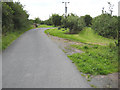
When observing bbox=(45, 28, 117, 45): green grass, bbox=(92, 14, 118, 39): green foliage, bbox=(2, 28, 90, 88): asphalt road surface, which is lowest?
bbox=(2, 28, 90, 88): asphalt road surface

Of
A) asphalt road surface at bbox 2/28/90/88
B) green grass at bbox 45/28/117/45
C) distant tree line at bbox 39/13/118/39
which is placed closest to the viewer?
asphalt road surface at bbox 2/28/90/88

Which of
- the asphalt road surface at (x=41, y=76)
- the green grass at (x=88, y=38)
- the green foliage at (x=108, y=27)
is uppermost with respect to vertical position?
the green foliage at (x=108, y=27)

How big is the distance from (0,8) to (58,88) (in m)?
12.0

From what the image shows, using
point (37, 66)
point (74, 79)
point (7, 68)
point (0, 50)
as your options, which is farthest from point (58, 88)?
point (0, 50)

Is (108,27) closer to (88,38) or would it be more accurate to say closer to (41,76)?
(88,38)

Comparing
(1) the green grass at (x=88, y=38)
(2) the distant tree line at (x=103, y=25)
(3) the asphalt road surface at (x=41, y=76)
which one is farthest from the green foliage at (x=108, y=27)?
(3) the asphalt road surface at (x=41, y=76)

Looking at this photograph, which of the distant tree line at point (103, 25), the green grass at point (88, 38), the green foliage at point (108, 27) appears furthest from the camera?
the distant tree line at point (103, 25)

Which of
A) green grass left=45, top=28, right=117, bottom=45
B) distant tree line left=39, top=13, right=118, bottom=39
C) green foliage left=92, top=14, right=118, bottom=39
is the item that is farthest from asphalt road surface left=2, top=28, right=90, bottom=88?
green foliage left=92, top=14, right=118, bottom=39

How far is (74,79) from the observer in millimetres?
5527

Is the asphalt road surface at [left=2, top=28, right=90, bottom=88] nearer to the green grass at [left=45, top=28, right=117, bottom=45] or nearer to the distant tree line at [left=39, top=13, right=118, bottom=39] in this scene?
the green grass at [left=45, top=28, right=117, bottom=45]

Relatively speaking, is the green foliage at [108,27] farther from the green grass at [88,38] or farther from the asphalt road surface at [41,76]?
the asphalt road surface at [41,76]

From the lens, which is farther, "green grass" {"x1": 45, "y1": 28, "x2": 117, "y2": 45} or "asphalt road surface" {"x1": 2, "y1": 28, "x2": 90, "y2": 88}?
"green grass" {"x1": 45, "y1": 28, "x2": 117, "y2": 45}

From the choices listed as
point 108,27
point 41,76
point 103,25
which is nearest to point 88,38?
point 108,27

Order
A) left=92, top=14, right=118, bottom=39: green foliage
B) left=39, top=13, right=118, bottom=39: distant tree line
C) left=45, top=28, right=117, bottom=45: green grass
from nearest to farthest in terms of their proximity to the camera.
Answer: left=45, top=28, right=117, bottom=45: green grass < left=92, top=14, right=118, bottom=39: green foliage < left=39, top=13, right=118, bottom=39: distant tree line
